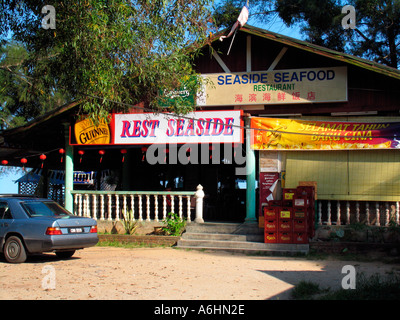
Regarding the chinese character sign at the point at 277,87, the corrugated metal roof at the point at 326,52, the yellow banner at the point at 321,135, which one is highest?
the corrugated metal roof at the point at 326,52

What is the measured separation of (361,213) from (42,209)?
27.8ft

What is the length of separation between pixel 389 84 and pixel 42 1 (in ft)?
30.2

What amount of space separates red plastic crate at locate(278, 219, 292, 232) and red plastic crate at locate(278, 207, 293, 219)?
0.41ft

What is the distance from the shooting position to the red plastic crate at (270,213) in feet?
40.4

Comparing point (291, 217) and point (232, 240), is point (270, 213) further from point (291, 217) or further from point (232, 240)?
point (232, 240)

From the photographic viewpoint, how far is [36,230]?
33.7 feet

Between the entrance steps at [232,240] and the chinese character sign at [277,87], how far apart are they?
362 centimetres

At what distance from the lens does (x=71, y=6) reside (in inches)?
409

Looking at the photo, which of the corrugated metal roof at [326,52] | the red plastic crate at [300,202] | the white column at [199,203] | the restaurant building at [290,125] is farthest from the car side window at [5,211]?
the corrugated metal roof at [326,52]

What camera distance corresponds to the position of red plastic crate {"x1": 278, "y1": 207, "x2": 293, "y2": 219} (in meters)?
12.1

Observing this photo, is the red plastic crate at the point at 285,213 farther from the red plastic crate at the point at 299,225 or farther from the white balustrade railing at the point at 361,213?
the white balustrade railing at the point at 361,213

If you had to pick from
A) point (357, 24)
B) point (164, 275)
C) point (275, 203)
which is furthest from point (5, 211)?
point (357, 24)
